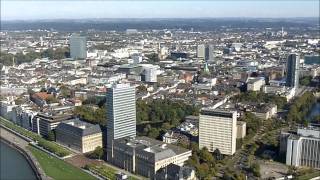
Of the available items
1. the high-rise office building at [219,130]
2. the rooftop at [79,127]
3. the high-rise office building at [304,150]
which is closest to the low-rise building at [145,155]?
the high-rise office building at [219,130]

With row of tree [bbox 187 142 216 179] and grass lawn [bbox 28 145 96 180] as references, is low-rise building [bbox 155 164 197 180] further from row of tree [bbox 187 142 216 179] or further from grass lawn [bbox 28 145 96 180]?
grass lawn [bbox 28 145 96 180]

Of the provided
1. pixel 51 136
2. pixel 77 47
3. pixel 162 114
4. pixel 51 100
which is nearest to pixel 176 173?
pixel 51 136

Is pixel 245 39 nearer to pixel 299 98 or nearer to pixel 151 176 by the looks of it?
pixel 299 98

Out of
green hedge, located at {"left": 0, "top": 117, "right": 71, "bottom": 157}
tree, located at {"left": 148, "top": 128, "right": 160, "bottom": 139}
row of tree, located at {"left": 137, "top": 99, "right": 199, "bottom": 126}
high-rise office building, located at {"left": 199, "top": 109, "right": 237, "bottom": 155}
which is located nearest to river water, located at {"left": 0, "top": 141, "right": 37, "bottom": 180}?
green hedge, located at {"left": 0, "top": 117, "right": 71, "bottom": 157}

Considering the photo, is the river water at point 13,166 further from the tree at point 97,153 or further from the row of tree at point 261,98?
the row of tree at point 261,98

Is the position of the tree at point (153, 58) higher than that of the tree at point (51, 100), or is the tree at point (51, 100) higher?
the tree at point (153, 58)

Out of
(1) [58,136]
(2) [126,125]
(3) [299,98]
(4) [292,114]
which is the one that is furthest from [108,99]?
(3) [299,98]
